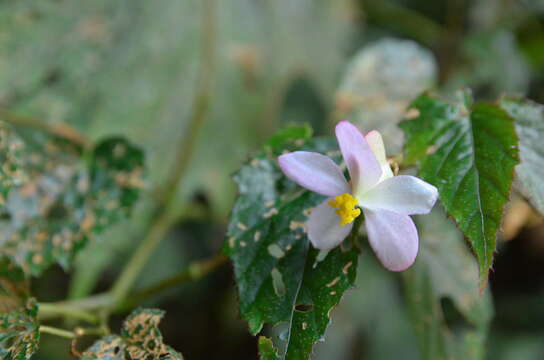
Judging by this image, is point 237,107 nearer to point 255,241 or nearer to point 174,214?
point 174,214

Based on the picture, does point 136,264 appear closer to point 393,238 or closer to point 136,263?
point 136,263

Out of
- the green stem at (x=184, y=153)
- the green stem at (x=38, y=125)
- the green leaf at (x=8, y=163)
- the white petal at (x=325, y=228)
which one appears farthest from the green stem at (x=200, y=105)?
the white petal at (x=325, y=228)

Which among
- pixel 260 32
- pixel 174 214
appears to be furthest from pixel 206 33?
pixel 174 214

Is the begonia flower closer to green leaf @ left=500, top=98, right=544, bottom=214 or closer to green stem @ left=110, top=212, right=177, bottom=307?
green leaf @ left=500, top=98, right=544, bottom=214

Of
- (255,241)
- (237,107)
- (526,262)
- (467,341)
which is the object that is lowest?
(526,262)

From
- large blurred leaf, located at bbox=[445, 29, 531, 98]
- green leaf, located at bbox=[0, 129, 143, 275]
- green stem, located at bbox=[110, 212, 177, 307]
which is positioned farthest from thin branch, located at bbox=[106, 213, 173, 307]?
large blurred leaf, located at bbox=[445, 29, 531, 98]

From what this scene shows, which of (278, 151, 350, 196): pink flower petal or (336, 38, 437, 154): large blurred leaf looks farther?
(336, 38, 437, 154): large blurred leaf

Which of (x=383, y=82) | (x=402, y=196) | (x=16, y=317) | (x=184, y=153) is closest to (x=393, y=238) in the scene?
(x=402, y=196)
